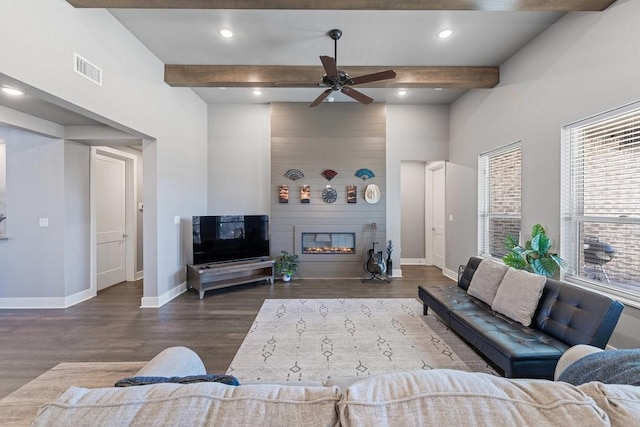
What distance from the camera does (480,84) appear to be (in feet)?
13.9

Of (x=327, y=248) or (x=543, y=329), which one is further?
(x=327, y=248)

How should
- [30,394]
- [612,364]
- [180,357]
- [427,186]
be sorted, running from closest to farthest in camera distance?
[612,364], [180,357], [30,394], [427,186]

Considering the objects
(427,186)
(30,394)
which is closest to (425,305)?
(30,394)

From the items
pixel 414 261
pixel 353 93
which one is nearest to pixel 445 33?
pixel 353 93

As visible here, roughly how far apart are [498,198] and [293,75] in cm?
380

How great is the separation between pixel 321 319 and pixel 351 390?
3.00 metres

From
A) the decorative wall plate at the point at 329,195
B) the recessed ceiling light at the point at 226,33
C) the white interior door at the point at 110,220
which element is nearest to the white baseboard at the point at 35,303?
the white interior door at the point at 110,220

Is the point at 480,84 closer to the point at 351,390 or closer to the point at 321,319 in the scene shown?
the point at 321,319

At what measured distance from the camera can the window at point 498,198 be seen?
407 centimetres

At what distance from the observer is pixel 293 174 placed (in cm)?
563

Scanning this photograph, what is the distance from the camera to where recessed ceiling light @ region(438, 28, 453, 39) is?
3.33 m

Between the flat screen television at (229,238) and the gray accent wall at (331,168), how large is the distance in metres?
0.36

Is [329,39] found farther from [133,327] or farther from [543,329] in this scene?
[133,327]

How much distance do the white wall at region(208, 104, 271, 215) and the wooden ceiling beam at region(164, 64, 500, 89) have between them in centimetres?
147
